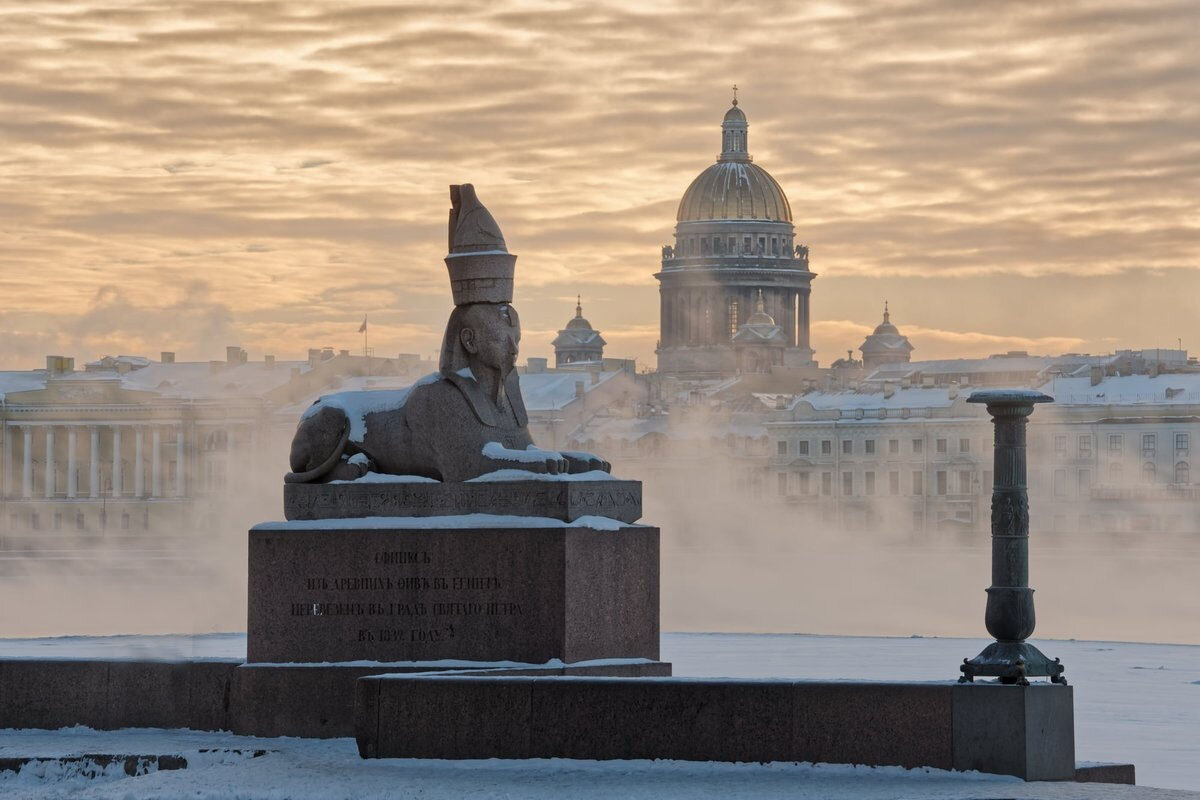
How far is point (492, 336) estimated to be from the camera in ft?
43.4

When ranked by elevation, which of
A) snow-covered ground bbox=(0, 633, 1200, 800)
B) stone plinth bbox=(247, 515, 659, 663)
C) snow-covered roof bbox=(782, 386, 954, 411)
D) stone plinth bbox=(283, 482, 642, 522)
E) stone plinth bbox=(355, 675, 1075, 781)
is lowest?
snow-covered ground bbox=(0, 633, 1200, 800)

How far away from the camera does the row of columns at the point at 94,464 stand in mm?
95750

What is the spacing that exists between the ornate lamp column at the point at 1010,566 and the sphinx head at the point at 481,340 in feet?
9.90

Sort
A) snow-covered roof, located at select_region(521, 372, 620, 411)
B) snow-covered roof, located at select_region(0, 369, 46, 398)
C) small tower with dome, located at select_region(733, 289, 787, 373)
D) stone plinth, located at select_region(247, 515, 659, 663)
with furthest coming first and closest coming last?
small tower with dome, located at select_region(733, 289, 787, 373), snow-covered roof, located at select_region(0, 369, 46, 398), snow-covered roof, located at select_region(521, 372, 620, 411), stone plinth, located at select_region(247, 515, 659, 663)

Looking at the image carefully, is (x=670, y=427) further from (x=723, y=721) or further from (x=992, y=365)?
(x=723, y=721)

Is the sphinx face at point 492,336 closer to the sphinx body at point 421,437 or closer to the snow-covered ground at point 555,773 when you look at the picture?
the sphinx body at point 421,437

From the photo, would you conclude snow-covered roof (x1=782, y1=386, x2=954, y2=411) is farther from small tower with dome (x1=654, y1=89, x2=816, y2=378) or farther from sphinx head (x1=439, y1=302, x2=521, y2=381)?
sphinx head (x1=439, y1=302, x2=521, y2=381)

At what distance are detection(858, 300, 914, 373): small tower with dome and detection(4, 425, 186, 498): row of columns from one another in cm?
4673

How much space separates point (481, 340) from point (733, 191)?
130026 mm

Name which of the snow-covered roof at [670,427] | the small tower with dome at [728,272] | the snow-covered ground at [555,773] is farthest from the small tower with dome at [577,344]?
the snow-covered ground at [555,773]

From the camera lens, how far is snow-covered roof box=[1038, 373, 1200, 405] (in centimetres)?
8738

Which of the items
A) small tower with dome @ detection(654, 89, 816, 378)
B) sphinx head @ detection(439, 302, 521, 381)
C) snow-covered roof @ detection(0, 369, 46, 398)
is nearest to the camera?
sphinx head @ detection(439, 302, 521, 381)

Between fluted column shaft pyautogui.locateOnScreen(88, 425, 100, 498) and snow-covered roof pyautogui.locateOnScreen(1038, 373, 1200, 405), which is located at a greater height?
snow-covered roof pyautogui.locateOnScreen(1038, 373, 1200, 405)

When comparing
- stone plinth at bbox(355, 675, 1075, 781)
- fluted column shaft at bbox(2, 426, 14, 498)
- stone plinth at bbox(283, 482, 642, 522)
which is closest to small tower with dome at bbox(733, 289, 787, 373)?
fluted column shaft at bbox(2, 426, 14, 498)
